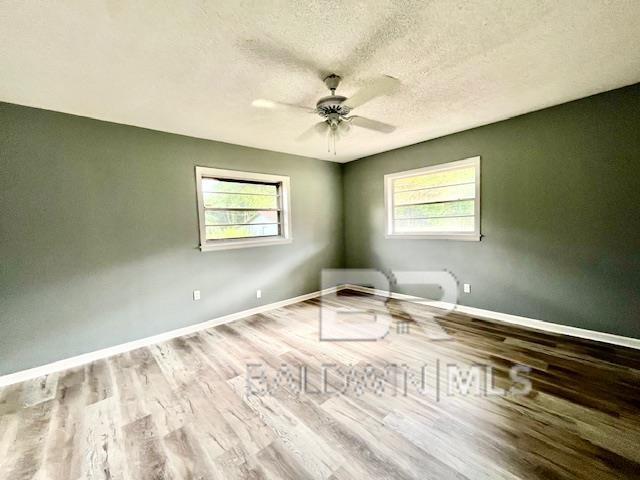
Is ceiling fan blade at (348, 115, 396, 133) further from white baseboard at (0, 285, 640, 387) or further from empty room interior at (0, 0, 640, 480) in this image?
white baseboard at (0, 285, 640, 387)

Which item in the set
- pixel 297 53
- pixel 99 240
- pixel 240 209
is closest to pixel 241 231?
pixel 240 209

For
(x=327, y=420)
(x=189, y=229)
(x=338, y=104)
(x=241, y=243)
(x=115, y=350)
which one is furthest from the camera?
(x=241, y=243)

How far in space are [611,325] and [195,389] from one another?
3916mm

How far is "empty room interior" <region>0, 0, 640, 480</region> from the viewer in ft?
4.82

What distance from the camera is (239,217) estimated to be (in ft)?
12.5

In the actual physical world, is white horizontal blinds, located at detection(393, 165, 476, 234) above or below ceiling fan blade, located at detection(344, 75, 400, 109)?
below

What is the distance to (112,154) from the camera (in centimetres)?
272

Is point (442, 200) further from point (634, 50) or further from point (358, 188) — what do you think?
point (634, 50)

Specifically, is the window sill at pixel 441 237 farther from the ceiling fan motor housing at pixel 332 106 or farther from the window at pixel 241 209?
the ceiling fan motor housing at pixel 332 106

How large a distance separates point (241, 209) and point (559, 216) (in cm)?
384

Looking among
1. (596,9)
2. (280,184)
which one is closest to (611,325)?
(596,9)

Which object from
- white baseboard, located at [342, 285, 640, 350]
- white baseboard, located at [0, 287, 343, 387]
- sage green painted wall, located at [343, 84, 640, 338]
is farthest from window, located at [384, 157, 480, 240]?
white baseboard, located at [0, 287, 343, 387]

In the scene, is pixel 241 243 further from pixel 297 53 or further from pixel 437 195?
pixel 437 195

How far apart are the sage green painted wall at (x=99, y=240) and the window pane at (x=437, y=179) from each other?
2.33m
